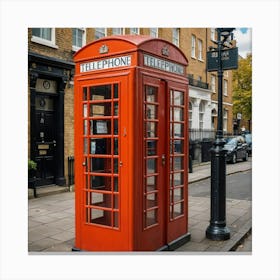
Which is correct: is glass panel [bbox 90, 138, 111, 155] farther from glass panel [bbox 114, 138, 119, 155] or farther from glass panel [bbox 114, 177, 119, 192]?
glass panel [bbox 114, 177, 119, 192]

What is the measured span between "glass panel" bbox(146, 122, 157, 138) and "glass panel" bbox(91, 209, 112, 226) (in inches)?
39.0

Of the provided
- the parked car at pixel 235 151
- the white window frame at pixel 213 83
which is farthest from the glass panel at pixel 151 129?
the white window frame at pixel 213 83

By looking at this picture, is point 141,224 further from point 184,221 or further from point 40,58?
point 40,58

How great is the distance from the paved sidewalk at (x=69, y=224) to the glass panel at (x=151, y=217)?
676 mm

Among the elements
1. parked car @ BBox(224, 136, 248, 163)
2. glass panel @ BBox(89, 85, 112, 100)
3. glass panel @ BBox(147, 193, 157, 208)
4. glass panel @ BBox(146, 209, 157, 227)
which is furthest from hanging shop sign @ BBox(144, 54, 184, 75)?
parked car @ BBox(224, 136, 248, 163)

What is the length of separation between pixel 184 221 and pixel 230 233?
0.87 m

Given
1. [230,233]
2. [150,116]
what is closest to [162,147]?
[150,116]

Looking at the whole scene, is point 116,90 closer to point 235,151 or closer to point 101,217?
point 101,217

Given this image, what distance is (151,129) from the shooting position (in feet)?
11.9

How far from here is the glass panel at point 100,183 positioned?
3521 millimetres

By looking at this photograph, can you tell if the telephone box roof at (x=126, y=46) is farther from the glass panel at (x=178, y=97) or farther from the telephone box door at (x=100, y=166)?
the glass panel at (x=178, y=97)

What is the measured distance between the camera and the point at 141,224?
3445 millimetres

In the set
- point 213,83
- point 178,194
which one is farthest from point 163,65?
point 213,83
